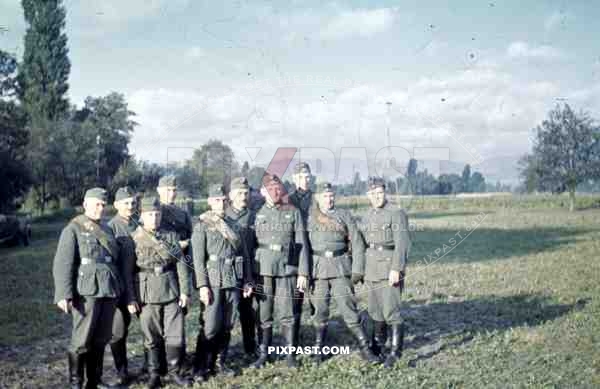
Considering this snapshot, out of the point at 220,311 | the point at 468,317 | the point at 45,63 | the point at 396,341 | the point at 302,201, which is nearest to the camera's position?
the point at 220,311

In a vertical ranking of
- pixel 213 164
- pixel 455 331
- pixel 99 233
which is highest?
pixel 213 164

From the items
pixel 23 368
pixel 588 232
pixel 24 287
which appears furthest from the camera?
pixel 588 232

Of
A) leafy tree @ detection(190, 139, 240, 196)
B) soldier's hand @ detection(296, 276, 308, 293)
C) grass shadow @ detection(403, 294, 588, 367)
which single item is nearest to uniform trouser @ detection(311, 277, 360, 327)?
soldier's hand @ detection(296, 276, 308, 293)

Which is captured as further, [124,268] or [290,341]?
[290,341]

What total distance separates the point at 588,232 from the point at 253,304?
21321 millimetres

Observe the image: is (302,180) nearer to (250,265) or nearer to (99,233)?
(250,265)

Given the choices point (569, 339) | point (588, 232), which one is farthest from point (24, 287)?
point (588, 232)

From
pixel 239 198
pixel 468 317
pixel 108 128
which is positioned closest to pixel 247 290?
pixel 239 198

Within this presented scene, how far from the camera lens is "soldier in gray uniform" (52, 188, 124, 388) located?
17.9 ft

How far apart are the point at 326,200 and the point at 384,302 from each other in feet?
4.71

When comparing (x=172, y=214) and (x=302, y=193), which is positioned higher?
(x=302, y=193)

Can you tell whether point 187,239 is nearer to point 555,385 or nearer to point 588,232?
point 555,385

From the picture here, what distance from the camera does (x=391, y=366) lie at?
6582 mm

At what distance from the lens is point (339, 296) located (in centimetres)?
673
